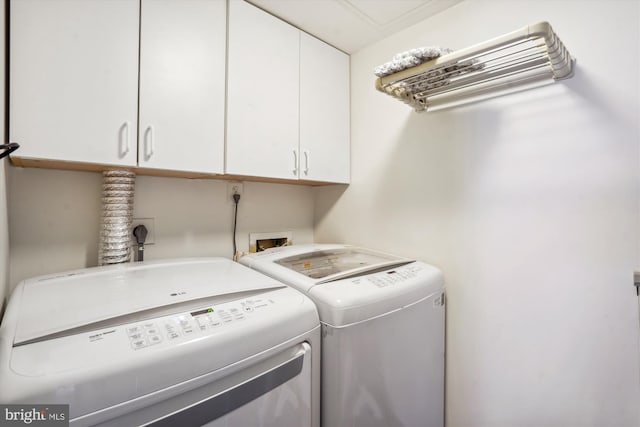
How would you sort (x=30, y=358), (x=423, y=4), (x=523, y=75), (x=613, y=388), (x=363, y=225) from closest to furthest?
(x=30, y=358) → (x=613, y=388) → (x=523, y=75) → (x=423, y=4) → (x=363, y=225)

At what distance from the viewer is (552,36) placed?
81 cm

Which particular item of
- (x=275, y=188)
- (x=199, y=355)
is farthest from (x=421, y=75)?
(x=199, y=355)

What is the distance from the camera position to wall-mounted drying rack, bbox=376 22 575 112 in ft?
2.82

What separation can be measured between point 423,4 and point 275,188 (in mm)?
1203

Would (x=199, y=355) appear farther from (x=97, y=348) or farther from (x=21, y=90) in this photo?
(x=21, y=90)

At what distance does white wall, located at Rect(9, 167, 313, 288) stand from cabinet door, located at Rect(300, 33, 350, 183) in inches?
14.2

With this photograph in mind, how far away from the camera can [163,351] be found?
550 mm

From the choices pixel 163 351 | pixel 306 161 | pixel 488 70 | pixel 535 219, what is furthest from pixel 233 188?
pixel 535 219

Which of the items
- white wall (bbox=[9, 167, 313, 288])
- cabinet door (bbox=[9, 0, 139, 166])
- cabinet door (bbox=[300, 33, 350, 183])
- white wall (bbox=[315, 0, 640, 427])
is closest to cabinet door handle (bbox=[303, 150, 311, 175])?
cabinet door (bbox=[300, 33, 350, 183])

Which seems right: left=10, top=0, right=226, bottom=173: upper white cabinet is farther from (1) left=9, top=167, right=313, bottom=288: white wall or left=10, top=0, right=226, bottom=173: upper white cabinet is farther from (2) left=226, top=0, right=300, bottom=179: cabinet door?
(1) left=9, top=167, right=313, bottom=288: white wall

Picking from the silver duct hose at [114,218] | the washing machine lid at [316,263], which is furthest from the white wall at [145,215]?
the washing machine lid at [316,263]

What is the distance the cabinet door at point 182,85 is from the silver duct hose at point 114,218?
0.20 metres

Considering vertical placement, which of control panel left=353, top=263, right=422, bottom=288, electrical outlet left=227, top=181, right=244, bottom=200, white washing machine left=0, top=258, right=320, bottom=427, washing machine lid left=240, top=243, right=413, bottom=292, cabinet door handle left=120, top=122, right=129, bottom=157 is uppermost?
cabinet door handle left=120, top=122, right=129, bottom=157

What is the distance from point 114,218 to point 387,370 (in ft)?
3.81
